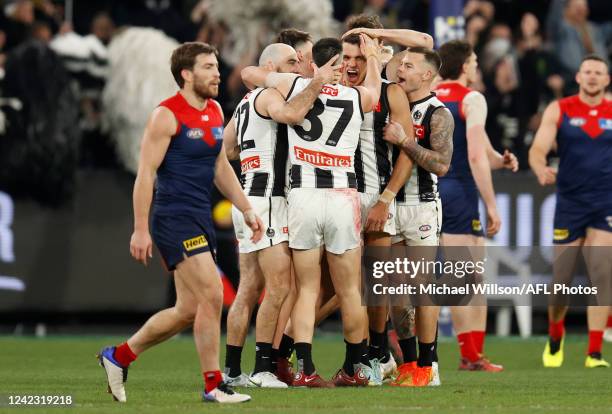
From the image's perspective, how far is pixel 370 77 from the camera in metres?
10.6

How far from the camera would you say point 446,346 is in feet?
50.8

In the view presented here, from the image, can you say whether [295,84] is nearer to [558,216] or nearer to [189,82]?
[189,82]

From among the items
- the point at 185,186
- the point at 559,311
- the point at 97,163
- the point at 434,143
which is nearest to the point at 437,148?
the point at 434,143

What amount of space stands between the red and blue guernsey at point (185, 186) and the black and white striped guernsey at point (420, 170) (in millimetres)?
2034

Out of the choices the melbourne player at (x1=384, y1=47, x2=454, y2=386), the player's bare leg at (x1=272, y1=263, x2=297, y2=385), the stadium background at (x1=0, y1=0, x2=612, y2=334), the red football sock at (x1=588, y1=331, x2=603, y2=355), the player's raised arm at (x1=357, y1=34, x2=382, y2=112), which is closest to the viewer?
the player's raised arm at (x1=357, y1=34, x2=382, y2=112)

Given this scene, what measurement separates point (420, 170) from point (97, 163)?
704 cm

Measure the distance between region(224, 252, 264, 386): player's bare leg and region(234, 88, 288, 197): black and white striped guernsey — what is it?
51cm

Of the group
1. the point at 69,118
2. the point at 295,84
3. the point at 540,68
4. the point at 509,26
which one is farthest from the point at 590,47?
the point at 295,84

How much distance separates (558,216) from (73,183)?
5.82 metres

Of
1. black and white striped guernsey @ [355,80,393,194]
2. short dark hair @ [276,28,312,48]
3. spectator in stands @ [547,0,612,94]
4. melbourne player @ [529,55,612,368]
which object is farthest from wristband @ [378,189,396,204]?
spectator in stands @ [547,0,612,94]

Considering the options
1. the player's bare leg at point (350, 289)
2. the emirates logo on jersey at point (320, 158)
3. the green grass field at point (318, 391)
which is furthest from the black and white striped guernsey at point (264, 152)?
the green grass field at point (318, 391)

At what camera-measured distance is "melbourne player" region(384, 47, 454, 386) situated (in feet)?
35.6

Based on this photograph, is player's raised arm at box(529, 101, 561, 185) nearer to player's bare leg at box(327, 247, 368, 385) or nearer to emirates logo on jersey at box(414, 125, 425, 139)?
emirates logo on jersey at box(414, 125, 425, 139)

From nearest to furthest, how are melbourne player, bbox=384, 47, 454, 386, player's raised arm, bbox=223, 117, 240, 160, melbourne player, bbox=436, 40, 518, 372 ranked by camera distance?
melbourne player, bbox=384, 47, 454, 386 < player's raised arm, bbox=223, 117, 240, 160 < melbourne player, bbox=436, 40, 518, 372
